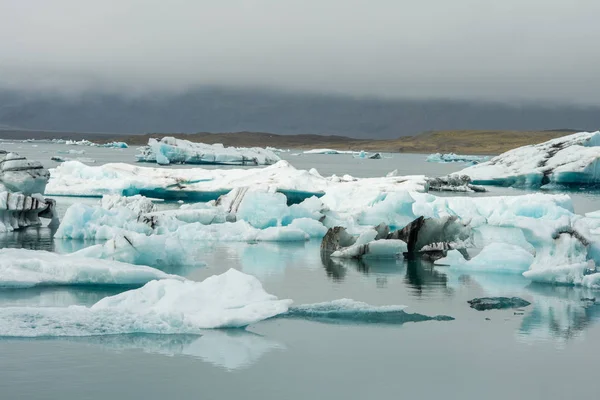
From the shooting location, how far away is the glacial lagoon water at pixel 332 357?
635 cm

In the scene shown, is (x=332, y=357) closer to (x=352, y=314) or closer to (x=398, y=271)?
(x=352, y=314)

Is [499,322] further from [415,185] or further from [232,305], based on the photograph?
[415,185]

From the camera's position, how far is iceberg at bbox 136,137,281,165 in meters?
45.9

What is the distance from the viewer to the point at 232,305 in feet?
27.1

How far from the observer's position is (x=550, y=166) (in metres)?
35.1

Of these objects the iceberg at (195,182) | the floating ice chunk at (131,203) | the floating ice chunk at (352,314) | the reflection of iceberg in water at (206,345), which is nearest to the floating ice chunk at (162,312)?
the reflection of iceberg in water at (206,345)

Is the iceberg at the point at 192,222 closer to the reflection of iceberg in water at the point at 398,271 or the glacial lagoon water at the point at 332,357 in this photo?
the reflection of iceberg in water at the point at 398,271

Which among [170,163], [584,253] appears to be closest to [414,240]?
[584,253]

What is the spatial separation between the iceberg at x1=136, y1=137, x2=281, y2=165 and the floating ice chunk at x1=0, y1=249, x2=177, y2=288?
3532 centimetres

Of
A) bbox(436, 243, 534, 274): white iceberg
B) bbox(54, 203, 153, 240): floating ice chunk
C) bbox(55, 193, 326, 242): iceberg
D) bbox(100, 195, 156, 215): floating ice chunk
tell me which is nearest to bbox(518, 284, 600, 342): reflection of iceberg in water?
bbox(436, 243, 534, 274): white iceberg

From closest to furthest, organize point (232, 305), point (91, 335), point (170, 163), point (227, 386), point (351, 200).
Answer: point (227, 386), point (91, 335), point (232, 305), point (351, 200), point (170, 163)

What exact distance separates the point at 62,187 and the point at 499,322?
18465 mm

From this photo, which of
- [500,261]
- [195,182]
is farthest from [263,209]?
[195,182]

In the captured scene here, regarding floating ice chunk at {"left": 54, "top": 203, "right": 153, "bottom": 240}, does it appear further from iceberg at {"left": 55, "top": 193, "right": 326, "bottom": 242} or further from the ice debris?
the ice debris
